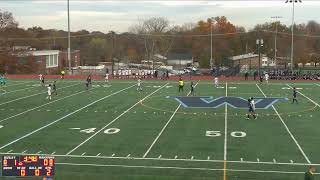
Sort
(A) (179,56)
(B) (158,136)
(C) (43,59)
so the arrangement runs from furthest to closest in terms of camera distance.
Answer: (A) (179,56) → (C) (43,59) → (B) (158,136)

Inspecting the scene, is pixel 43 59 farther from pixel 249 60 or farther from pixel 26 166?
pixel 26 166

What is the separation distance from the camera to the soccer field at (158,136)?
16.5 metres

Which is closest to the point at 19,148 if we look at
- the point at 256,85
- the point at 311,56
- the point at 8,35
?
the point at 256,85

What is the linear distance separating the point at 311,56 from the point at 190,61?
2124cm

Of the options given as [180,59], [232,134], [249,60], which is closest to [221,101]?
[232,134]

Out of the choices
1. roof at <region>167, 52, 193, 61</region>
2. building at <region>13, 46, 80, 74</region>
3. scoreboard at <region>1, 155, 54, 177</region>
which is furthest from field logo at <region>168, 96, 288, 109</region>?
roof at <region>167, 52, 193, 61</region>

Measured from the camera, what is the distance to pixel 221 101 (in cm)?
3241

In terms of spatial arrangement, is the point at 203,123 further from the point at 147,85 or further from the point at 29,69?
the point at 29,69

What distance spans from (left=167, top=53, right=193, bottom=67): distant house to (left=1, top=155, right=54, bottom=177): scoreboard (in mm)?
77870

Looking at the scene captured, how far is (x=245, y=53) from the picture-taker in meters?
92.2

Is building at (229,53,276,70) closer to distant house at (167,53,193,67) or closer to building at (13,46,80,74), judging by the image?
distant house at (167,53,193,67)

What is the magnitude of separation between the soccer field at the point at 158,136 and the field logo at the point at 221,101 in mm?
553

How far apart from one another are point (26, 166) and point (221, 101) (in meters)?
21.4

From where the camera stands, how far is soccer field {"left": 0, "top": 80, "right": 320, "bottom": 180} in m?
16.5
